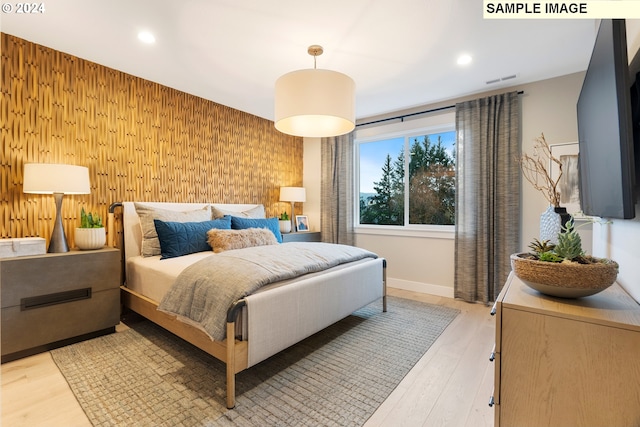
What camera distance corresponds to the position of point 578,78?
285 cm

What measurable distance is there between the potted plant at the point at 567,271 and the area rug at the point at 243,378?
1.11 metres

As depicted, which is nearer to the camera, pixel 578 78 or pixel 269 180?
pixel 578 78

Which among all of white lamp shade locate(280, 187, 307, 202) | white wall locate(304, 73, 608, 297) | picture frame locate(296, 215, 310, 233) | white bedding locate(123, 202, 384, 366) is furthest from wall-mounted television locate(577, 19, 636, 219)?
picture frame locate(296, 215, 310, 233)

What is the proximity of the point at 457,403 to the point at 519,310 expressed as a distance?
989 millimetres

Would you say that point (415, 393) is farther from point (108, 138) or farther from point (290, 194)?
point (108, 138)

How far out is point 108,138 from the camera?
9.26 feet

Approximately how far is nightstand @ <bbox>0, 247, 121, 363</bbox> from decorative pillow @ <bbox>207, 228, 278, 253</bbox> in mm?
802

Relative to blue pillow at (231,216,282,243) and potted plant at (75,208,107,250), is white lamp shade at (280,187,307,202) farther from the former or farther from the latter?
potted plant at (75,208,107,250)

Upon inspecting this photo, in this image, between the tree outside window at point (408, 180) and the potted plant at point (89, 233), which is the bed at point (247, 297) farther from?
the tree outside window at point (408, 180)

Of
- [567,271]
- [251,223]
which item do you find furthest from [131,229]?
[567,271]

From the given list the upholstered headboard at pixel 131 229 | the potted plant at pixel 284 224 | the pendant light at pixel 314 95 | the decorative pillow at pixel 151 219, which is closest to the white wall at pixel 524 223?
the potted plant at pixel 284 224

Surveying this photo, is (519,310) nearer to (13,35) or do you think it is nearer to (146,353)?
(146,353)

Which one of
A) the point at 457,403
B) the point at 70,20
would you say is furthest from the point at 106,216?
the point at 457,403

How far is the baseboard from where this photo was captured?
3633 millimetres
